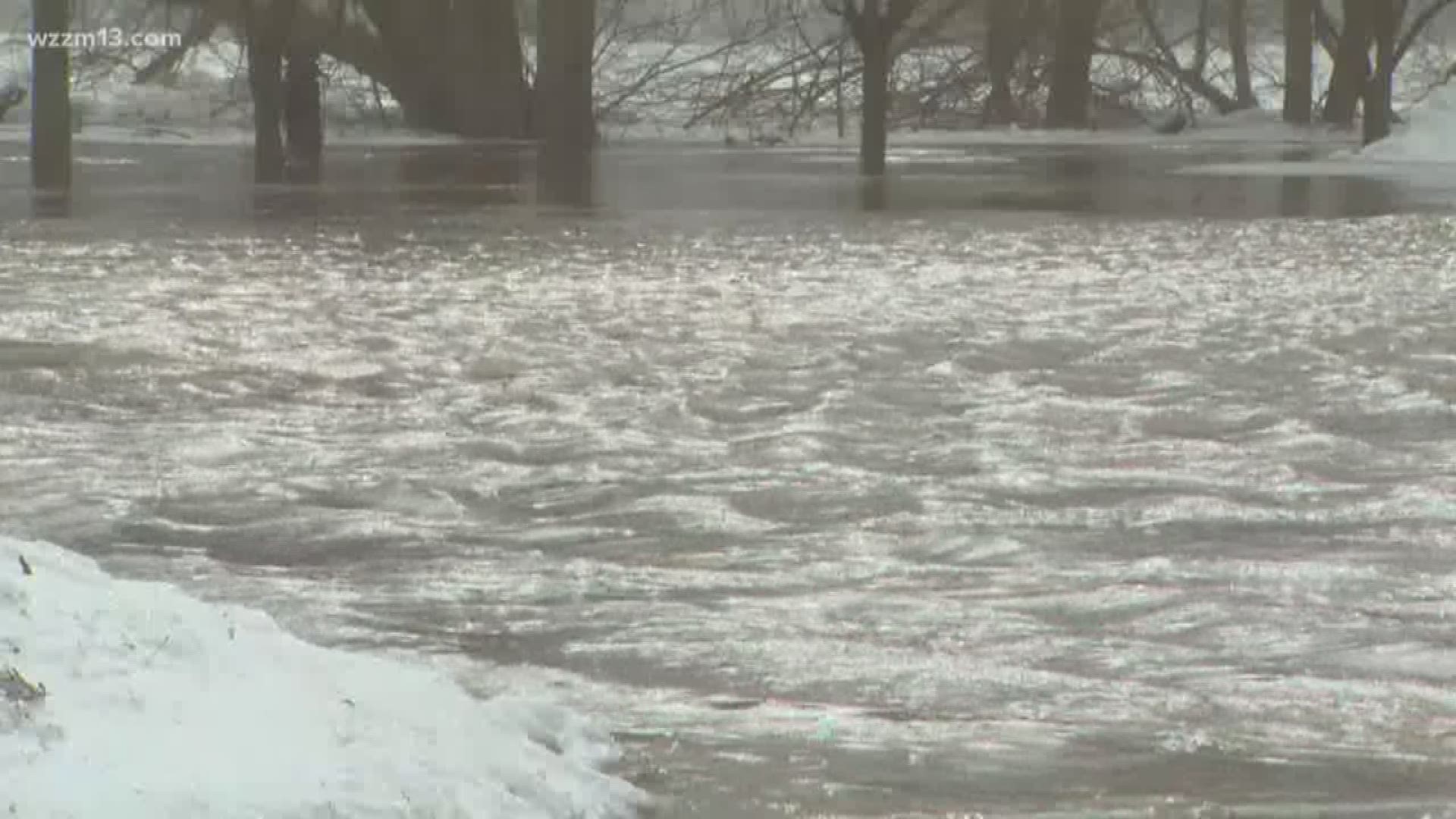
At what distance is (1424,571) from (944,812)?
2.36 meters

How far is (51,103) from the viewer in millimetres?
19453

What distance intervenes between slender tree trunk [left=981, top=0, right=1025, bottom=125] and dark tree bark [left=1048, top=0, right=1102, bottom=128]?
1.76ft

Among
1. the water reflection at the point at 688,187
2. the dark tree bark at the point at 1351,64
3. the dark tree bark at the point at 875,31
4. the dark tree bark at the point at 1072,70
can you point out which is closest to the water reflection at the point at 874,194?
the water reflection at the point at 688,187

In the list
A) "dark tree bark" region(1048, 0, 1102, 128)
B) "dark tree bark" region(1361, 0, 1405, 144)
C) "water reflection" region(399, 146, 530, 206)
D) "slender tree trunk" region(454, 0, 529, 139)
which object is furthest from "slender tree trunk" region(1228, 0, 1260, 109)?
"water reflection" region(399, 146, 530, 206)

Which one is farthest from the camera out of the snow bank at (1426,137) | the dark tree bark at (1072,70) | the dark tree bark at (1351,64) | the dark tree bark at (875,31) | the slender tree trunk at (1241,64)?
the slender tree trunk at (1241,64)

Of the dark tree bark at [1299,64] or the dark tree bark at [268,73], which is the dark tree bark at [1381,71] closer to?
the dark tree bark at [268,73]

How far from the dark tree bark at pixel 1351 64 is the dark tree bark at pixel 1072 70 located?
10.2 ft

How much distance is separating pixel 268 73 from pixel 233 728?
1837 centimetres

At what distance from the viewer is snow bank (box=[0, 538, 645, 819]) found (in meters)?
4.00

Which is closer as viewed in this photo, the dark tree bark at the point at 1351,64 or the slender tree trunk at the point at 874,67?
the slender tree trunk at the point at 874,67

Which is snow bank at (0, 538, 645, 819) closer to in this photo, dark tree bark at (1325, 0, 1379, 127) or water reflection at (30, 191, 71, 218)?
water reflection at (30, 191, 71, 218)

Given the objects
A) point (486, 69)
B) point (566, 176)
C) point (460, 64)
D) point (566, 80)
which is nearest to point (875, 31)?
point (566, 176)

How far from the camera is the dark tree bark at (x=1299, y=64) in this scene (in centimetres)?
4200

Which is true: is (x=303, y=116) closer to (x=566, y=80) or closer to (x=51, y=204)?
(x=566, y=80)
